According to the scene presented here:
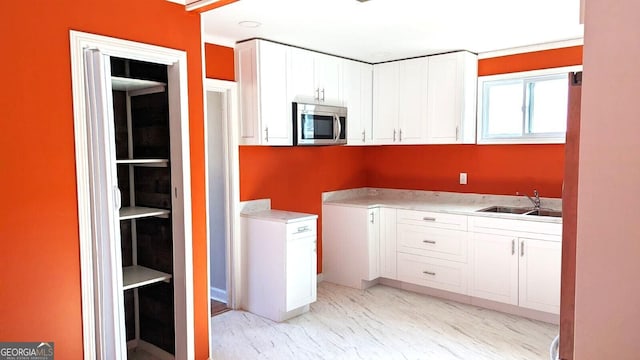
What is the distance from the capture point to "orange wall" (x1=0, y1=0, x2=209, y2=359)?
208 centimetres

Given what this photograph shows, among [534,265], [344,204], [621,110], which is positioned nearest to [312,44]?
[344,204]

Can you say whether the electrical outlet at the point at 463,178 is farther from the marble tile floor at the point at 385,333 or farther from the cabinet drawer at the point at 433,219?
the marble tile floor at the point at 385,333

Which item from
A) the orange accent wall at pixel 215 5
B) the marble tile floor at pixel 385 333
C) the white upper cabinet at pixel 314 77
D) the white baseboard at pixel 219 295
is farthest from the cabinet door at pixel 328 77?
the white baseboard at pixel 219 295

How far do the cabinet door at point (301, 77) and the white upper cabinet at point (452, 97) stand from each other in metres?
1.24

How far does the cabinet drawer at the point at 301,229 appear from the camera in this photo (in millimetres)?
3822

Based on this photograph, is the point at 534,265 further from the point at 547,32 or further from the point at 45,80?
the point at 45,80

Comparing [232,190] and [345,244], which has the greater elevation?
[232,190]

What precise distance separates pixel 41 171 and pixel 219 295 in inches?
104

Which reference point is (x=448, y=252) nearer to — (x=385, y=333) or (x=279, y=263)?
(x=385, y=333)

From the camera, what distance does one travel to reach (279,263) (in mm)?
3840

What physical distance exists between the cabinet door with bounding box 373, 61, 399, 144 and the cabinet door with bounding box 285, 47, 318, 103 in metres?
0.95

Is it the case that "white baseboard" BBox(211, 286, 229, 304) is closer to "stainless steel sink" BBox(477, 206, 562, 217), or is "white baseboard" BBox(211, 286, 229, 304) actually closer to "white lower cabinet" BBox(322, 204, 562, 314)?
"white lower cabinet" BBox(322, 204, 562, 314)

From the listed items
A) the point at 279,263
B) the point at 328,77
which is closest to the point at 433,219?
the point at 279,263

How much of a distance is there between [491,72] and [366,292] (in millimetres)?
2580
